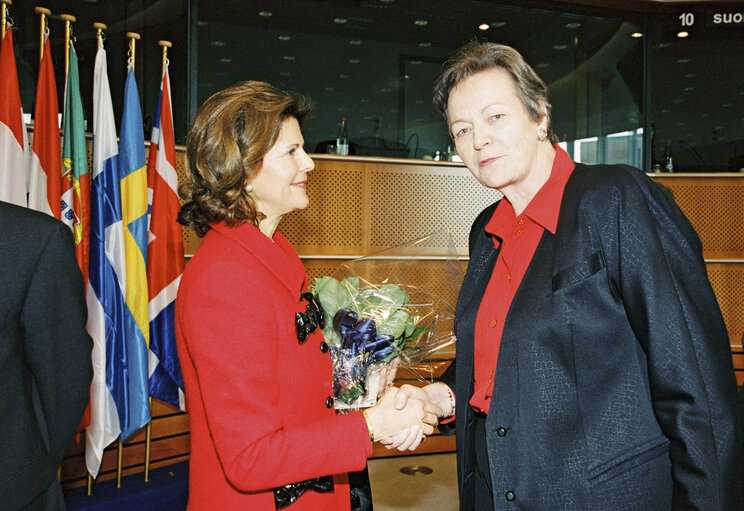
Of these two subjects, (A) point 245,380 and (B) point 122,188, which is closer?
(A) point 245,380

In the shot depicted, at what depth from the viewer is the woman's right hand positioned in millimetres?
1395

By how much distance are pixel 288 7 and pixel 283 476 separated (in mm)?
5934

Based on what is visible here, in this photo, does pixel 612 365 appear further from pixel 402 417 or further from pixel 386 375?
pixel 386 375

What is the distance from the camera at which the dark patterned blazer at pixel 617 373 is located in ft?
3.68

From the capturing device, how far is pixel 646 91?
6.48 m

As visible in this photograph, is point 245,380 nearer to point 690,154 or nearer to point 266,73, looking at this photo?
point 266,73

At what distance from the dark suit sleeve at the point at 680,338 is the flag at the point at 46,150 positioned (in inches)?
125

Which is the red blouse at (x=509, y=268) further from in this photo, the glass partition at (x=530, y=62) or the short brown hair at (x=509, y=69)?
the glass partition at (x=530, y=62)

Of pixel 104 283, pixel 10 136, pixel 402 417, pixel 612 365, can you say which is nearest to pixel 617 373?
pixel 612 365

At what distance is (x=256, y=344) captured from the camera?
1238mm

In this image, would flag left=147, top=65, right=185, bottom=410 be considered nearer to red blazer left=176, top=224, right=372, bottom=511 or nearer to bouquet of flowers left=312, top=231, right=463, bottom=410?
bouquet of flowers left=312, top=231, right=463, bottom=410

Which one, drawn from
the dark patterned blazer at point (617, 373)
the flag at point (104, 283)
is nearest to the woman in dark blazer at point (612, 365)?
the dark patterned blazer at point (617, 373)

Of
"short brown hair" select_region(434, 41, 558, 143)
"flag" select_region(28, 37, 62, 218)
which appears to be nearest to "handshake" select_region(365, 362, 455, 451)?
"short brown hair" select_region(434, 41, 558, 143)

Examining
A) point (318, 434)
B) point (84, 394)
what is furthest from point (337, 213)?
point (318, 434)
